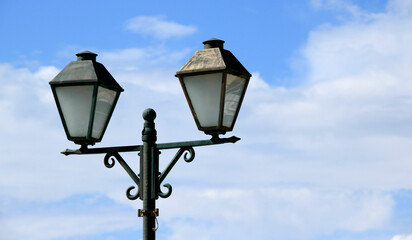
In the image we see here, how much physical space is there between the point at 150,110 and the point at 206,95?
70 cm

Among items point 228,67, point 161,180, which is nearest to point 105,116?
point 161,180

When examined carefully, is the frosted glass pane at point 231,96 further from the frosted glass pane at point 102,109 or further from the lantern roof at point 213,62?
the frosted glass pane at point 102,109

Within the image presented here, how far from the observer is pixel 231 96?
719 centimetres

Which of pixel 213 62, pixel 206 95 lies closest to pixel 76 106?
pixel 206 95

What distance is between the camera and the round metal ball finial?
754 centimetres

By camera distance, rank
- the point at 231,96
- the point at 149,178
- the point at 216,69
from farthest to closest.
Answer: the point at 149,178
the point at 231,96
the point at 216,69

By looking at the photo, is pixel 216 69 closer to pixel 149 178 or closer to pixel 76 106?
pixel 149 178

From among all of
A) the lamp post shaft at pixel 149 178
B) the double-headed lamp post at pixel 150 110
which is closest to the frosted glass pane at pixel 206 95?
the double-headed lamp post at pixel 150 110

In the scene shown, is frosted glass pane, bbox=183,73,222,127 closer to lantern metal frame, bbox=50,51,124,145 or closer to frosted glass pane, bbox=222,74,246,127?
frosted glass pane, bbox=222,74,246,127

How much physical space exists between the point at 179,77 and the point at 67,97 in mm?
1104

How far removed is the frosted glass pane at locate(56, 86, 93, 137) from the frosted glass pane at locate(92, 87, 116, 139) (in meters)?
0.07

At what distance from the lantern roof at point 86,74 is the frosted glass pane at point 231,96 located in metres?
1.16

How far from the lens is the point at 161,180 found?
24.1 feet

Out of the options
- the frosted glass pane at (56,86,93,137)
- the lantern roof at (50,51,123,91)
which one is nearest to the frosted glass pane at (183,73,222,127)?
the lantern roof at (50,51,123,91)
